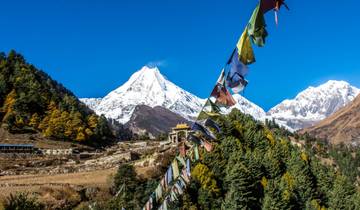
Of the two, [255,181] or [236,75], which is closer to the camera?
[236,75]

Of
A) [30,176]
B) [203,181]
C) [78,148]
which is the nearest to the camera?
[30,176]

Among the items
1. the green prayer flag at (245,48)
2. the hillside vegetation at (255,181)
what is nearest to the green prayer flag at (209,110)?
the green prayer flag at (245,48)

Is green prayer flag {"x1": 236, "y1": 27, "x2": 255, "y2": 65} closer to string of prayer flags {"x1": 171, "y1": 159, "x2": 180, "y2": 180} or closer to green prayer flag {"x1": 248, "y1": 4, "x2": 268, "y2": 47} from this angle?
green prayer flag {"x1": 248, "y1": 4, "x2": 268, "y2": 47}

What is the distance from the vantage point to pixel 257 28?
489cm

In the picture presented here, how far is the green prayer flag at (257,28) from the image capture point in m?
4.80

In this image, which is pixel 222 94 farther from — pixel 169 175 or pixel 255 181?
pixel 255 181

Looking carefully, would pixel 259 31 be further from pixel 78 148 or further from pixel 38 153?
pixel 78 148

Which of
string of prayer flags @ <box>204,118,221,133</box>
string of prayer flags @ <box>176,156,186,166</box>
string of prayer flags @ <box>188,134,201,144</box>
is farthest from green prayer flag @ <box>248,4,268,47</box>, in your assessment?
string of prayer flags @ <box>176,156,186,166</box>

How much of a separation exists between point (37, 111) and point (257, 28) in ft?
359

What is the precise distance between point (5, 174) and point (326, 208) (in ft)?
162

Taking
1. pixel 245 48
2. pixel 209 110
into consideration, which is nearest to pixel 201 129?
pixel 209 110

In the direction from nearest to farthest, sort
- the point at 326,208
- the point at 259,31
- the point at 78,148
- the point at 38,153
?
the point at 259,31 → the point at 326,208 → the point at 38,153 → the point at 78,148

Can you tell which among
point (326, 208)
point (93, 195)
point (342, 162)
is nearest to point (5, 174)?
point (93, 195)

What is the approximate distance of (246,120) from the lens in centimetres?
10644
